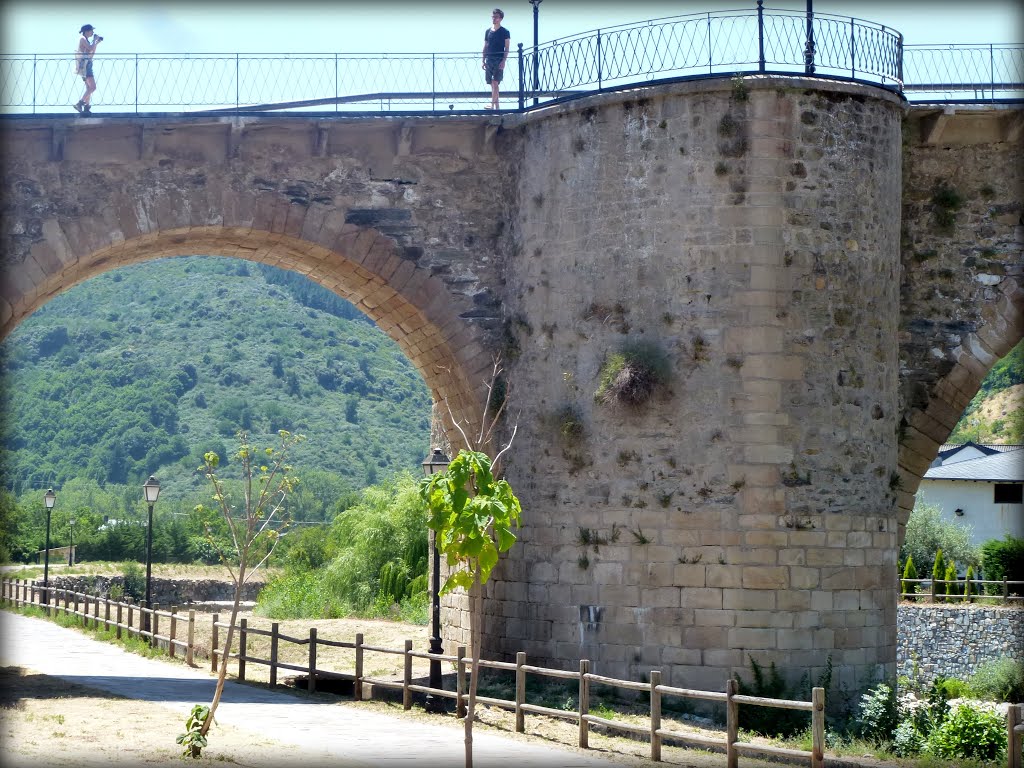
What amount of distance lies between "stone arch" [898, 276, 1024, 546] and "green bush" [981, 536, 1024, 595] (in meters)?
23.2

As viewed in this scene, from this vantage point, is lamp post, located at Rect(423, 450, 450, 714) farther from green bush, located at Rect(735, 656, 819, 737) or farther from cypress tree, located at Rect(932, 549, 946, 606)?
cypress tree, located at Rect(932, 549, 946, 606)

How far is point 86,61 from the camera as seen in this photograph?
17.0 meters

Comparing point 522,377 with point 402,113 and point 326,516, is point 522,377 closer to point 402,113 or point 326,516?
point 402,113

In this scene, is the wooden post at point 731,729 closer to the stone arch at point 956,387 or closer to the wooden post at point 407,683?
the wooden post at point 407,683

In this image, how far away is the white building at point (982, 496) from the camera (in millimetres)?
48375

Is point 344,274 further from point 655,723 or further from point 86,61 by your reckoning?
point 655,723

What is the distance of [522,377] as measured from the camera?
1681 cm

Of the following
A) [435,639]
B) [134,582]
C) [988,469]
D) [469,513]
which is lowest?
[134,582]

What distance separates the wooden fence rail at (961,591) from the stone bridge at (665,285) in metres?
20.4

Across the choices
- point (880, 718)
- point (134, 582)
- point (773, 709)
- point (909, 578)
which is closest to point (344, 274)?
point (773, 709)

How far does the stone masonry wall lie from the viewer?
15016 millimetres

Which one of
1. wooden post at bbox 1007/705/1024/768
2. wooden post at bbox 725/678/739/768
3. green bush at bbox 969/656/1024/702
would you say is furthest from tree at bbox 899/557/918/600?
wooden post at bbox 1007/705/1024/768

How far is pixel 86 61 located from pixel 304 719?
338 inches

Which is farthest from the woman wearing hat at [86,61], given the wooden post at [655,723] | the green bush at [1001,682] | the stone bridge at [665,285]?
the green bush at [1001,682]
